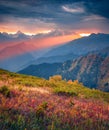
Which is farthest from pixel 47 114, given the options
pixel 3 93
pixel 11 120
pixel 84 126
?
pixel 3 93

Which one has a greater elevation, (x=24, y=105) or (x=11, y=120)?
(x=11, y=120)

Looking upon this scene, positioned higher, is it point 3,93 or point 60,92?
point 3,93

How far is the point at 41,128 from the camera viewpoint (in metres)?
8.08

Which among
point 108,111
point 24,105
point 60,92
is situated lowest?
point 60,92

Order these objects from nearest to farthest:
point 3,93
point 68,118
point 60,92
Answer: point 68,118, point 3,93, point 60,92

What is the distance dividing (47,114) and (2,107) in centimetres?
173

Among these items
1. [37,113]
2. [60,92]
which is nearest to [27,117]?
[37,113]

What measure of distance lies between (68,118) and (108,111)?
4355 millimetres

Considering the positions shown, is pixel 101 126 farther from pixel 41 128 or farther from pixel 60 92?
pixel 60 92

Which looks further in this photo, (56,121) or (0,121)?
(56,121)

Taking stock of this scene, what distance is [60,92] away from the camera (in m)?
20.1

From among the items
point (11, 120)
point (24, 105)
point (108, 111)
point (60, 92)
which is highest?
point (11, 120)

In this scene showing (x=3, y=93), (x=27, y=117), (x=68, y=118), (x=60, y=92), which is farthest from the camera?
(x=60, y=92)

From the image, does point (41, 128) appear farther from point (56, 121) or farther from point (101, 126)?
point (101, 126)
